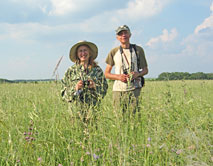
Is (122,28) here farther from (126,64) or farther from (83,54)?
(83,54)

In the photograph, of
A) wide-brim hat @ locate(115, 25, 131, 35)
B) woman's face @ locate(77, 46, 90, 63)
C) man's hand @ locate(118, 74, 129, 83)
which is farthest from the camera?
wide-brim hat @ locate(115, 25, 131, 35)

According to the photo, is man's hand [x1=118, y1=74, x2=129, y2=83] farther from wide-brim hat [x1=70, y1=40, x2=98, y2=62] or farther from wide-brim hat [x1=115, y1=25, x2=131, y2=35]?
wide-brim hat [x1=115, y1=25, x2=131, y2=35]

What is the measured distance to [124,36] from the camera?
12.7ft

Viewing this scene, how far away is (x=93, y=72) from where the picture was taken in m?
3.33

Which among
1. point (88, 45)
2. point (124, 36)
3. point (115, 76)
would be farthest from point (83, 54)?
point (124, 36)

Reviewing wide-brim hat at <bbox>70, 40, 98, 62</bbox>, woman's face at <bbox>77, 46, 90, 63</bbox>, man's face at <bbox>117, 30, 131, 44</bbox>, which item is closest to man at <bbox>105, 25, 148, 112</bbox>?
man's face at <bbox>117, 30, 131, 44</bbox>

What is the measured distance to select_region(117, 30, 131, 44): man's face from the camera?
387cm

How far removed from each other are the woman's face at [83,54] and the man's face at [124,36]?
77cm

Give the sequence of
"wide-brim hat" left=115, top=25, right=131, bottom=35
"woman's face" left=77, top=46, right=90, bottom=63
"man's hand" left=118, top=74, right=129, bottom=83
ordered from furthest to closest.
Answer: "wide-brim hat" left=115, top=25, right=131, bottom=35
"man's hand" left=118, top=74, right=129, bottom=83
"woman's face" left=77, top=46, right=90, bottom=63

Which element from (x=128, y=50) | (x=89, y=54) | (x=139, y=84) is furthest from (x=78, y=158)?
(x=128, y=50)

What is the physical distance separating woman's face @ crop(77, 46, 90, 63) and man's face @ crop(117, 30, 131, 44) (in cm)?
77

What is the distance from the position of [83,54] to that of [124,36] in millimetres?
902

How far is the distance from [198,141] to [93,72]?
71.3 inches

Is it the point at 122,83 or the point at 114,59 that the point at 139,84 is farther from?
the point at 114,59
